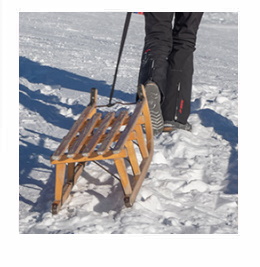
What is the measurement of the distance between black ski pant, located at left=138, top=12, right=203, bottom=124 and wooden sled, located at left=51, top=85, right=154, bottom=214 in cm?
80

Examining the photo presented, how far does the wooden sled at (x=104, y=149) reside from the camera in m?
3.27

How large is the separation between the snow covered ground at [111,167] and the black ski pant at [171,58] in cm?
27

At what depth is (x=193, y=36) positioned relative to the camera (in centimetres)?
484

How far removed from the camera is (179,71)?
190 inches

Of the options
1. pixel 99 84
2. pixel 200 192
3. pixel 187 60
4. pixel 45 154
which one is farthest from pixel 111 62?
pixel 200 192

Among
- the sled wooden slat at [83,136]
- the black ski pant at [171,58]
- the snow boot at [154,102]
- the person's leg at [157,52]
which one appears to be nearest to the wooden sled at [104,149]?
the sled wooden slat at [83,136]

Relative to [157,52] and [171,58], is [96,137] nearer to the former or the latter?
[157,52]

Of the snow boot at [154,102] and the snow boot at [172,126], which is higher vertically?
the snow boot at [154,102]

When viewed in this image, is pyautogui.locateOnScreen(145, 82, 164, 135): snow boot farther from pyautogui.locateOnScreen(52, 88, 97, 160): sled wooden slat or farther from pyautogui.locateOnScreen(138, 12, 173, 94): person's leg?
pyautogui.locateOnScreen(52, 88, 97, 160): sled wooden slat

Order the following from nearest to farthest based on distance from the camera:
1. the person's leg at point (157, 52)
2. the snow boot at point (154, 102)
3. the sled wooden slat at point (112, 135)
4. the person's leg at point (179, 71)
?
the sled wooden slat at point (112, 135)
the snow boot at point (154, 102)
the person's leg at point (157, 52)
the person's leg at point (179, 71)

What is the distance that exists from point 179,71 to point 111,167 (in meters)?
1.17

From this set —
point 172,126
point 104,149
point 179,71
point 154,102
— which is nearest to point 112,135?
point 104,149

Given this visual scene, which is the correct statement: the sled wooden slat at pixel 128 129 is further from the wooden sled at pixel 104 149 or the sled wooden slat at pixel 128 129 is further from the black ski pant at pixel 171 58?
the black ski pant at pixel 171 58

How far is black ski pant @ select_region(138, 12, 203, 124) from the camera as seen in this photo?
4.69m
